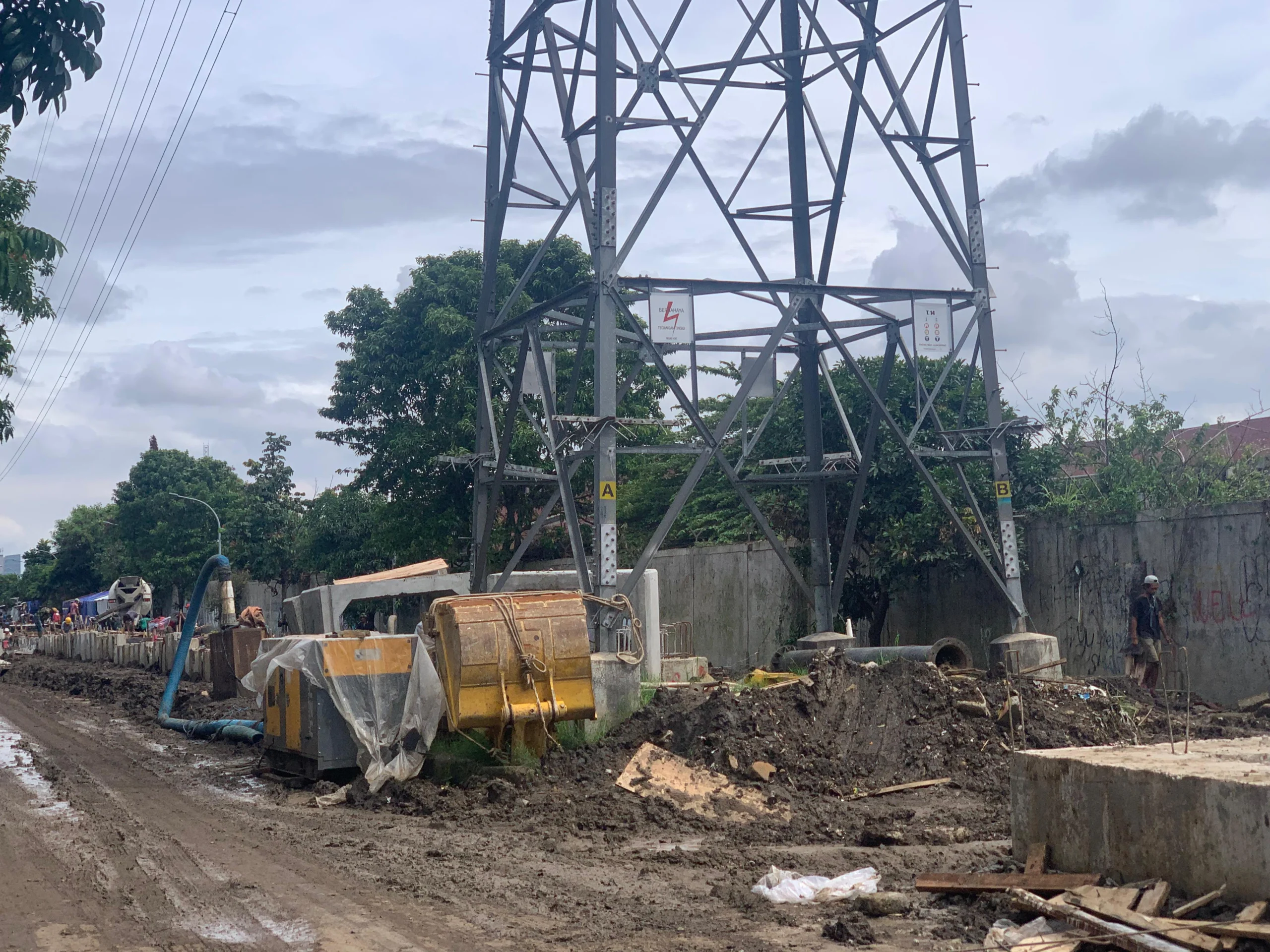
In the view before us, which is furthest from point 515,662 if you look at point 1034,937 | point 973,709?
point 1034,937

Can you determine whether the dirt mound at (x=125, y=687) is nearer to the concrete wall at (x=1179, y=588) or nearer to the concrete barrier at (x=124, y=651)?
the concrete barrier at (x=124, y=651)

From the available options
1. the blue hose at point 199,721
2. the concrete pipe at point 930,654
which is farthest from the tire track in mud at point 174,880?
the concrete pipe at point 930,654

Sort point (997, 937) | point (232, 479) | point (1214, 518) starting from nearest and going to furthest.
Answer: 1. point (997, 937)
2. point (1214, 518)
3. point (232, 479)

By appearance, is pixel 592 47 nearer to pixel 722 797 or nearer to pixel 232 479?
pixel 722 797

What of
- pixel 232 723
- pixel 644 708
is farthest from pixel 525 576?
pixel 644 708

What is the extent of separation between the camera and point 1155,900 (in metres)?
5.66

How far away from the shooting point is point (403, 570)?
20844mm

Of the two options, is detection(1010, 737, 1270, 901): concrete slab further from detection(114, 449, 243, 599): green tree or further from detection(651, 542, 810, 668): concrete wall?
detection(114, 449, 243, 599): green tree

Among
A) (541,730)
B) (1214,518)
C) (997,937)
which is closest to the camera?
(997,937)

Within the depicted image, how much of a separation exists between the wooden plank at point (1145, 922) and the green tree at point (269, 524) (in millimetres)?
38305

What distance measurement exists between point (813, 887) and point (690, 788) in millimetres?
3456

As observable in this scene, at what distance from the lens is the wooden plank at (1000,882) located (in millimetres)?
6188

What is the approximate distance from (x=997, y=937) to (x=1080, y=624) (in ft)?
37.6

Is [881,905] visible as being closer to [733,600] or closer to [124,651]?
[733,600]
